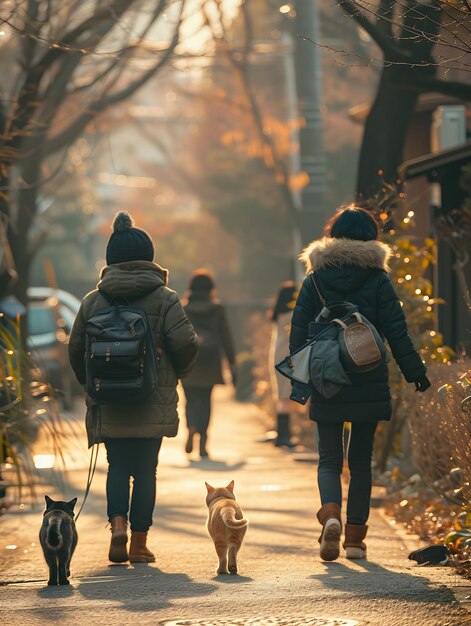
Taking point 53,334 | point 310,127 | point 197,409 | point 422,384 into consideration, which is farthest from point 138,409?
point 53,334

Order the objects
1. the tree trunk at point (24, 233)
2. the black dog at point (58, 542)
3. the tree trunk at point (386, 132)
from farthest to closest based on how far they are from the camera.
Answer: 1. the tree trunk at point (24, 233)
2. the tree trunk at point (386, 132)
3. the black dog at point (58, 542)

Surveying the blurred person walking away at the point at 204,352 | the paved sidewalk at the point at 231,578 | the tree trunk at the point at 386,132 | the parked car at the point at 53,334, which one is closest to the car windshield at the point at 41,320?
the parked car at the point at 53,334

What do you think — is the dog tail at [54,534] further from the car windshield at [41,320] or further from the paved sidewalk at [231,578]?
the car windshield at [41,320]

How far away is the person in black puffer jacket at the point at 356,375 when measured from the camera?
7.46 m

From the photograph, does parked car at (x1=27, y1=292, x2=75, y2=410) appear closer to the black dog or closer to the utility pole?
the utility pole

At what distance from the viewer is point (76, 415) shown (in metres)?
20.5

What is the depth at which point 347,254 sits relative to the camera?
7.62 metres

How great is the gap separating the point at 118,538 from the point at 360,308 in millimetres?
1751

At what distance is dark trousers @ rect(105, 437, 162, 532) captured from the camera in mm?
7738

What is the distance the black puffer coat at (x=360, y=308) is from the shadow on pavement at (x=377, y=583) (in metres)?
0.79

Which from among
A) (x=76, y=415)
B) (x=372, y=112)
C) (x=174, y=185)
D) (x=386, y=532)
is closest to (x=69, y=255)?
(x=174, y=185)

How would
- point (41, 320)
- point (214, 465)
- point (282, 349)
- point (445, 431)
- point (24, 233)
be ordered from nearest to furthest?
point (445, 431), point (214, 465), point (282, 349), point (24, 233), point (41, 320)

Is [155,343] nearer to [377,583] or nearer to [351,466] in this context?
[351,466]

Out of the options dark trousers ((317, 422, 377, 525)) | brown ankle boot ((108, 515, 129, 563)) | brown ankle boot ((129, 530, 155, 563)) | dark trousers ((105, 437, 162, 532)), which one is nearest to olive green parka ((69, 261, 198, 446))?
A: dark trousers ((105, 437, 162, 532))
